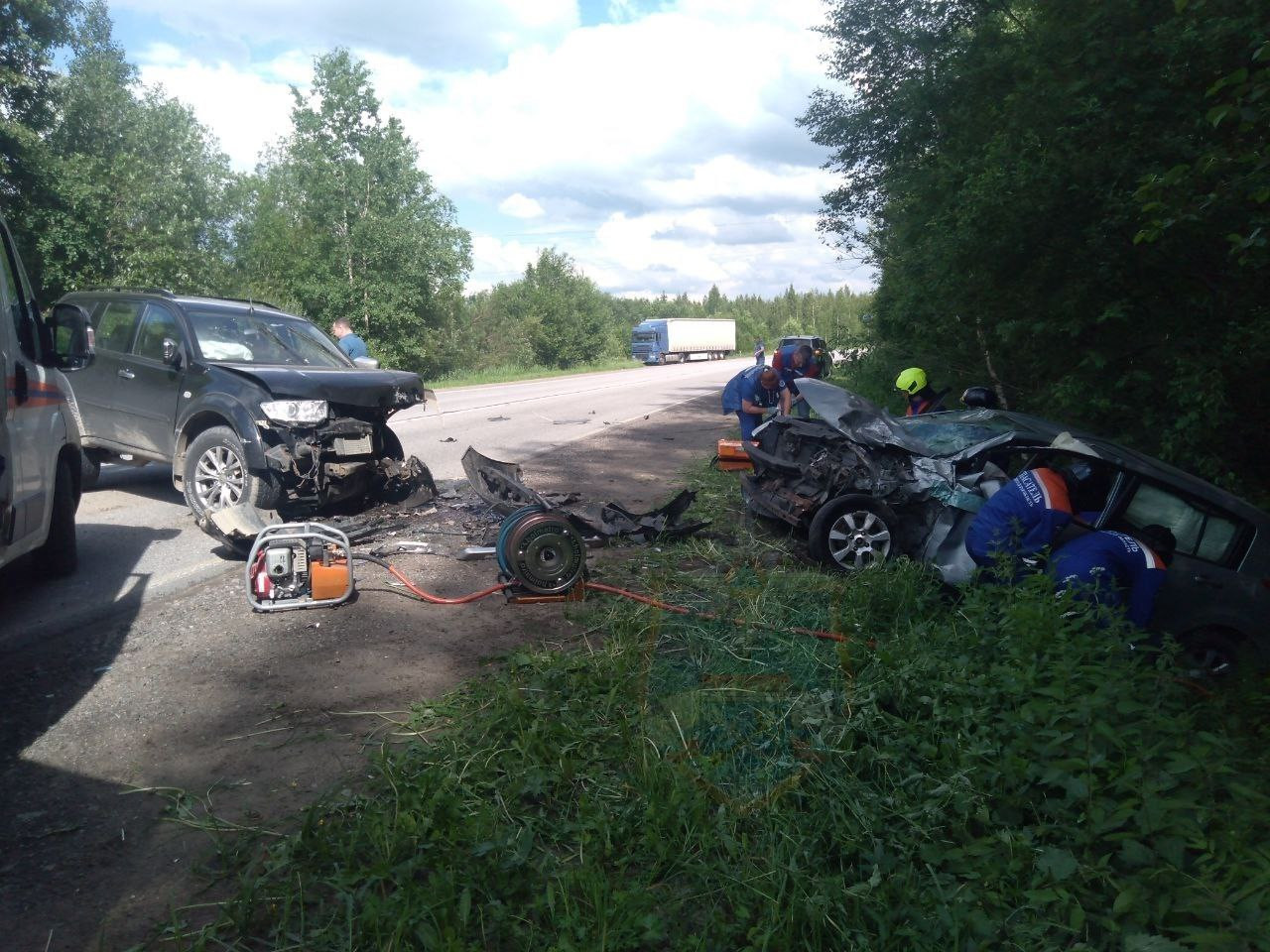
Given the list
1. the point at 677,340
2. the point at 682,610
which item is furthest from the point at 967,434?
the point at 677,340

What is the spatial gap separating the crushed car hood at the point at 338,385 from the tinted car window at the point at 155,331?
3.07ft

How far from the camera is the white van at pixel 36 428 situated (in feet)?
16.0

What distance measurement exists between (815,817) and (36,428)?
514 centimetres

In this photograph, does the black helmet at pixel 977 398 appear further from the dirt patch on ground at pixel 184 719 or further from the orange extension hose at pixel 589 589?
the dirt patch on ground at pixel 184 719

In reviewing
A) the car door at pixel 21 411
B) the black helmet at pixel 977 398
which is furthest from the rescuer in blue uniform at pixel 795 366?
the car door at pixel 21 411

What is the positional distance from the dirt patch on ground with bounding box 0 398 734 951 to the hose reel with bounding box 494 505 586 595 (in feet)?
0.75

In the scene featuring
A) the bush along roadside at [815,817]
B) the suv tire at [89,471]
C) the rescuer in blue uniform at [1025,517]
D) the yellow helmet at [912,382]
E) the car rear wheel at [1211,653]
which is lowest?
the car rear wheel at [1211,653]

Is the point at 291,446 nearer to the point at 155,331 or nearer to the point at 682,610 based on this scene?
the point at 155,331

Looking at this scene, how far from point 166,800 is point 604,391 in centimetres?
2567

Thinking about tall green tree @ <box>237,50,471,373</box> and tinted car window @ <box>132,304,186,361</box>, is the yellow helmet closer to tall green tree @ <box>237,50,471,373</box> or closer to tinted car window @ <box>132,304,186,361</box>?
tinted car window @ <box>132,304,186,361</box>

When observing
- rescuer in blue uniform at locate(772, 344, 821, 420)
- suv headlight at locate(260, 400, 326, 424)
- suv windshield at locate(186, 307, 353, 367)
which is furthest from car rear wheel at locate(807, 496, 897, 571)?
suv windshield at locate(186, 307, 353, 367)

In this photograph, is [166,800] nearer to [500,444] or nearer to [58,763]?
[58,763]

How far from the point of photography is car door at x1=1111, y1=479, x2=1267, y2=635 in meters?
5.46

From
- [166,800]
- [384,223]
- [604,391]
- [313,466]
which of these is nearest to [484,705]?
[166,800]
